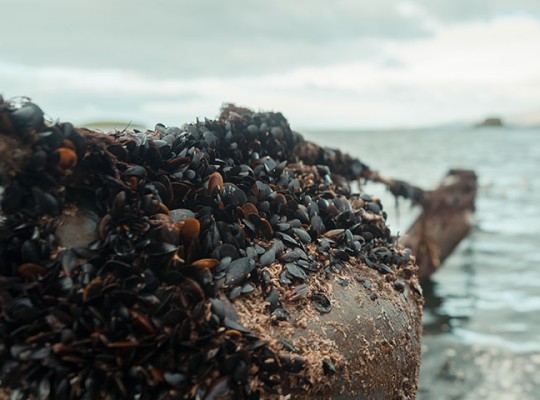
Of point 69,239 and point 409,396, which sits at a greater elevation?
point 69,239

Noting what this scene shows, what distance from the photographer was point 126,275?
106 inches

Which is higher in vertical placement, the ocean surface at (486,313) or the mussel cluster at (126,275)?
the mussel cluster at (126,275)

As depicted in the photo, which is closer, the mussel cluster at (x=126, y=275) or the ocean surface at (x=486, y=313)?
the mussel cluster at (x=126, y=275)

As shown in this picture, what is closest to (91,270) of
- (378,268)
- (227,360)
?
(227,360)

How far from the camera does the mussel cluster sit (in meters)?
2.59

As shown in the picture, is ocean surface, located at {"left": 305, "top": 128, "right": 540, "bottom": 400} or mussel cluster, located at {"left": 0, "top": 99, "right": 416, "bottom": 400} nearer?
mussel cluster, located at {"left": 0, "top": 99, "right": 416, "bottom": 400}

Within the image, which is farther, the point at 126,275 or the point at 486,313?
the point at 486,313

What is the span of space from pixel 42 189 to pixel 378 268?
225 cm

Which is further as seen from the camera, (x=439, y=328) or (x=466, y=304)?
(x=466, y=304)

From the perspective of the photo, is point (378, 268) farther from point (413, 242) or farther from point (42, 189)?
point (413, 242)

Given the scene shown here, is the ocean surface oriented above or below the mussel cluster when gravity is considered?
below

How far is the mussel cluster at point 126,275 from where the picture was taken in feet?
8.50

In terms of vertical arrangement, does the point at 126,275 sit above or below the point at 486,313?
above

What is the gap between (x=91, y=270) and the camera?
8.84 feet
